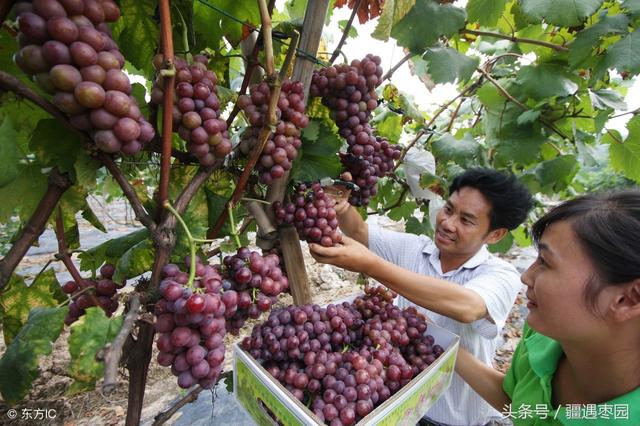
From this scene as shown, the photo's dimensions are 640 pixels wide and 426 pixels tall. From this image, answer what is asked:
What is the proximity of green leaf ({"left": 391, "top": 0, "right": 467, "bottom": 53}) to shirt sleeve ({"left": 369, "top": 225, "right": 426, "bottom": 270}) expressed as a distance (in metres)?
1.29

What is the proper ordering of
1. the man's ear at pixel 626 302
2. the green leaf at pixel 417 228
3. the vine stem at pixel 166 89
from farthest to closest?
the green leaf at pixel 417 228, the man's ear at pixel 626 302, the vine stem at pixel 166 89

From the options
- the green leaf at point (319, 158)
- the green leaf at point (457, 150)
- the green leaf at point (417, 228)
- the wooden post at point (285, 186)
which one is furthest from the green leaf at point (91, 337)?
the green leaf at point (417, 228)

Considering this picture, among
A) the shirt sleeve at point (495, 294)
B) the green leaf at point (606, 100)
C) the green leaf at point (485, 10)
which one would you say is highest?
the green leaf at point (485, 10)

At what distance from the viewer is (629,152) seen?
223cm

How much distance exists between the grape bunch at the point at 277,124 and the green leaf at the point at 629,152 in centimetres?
219

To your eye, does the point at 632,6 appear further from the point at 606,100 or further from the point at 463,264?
the point at 463,264

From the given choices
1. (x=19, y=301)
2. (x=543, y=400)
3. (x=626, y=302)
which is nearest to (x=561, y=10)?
(x=626, y=302)

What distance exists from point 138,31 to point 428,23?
1.01 m

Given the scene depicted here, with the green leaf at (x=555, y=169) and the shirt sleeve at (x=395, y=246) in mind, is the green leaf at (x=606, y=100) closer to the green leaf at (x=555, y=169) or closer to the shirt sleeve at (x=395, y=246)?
the green leaf at (x=555, y=169)

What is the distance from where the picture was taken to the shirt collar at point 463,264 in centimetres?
203

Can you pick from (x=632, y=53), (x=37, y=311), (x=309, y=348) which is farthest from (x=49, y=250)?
(x=632, y=53)

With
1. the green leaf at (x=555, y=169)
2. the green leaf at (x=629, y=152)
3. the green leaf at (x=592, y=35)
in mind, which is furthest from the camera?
the green leaf at (x=555, y=169)

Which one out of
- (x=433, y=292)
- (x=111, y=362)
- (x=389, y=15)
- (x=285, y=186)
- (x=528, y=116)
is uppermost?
(x=389, y=15)

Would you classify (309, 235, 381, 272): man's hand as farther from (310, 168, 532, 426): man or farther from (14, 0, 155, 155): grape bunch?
(14, 0, 155, 155): grape bunch
